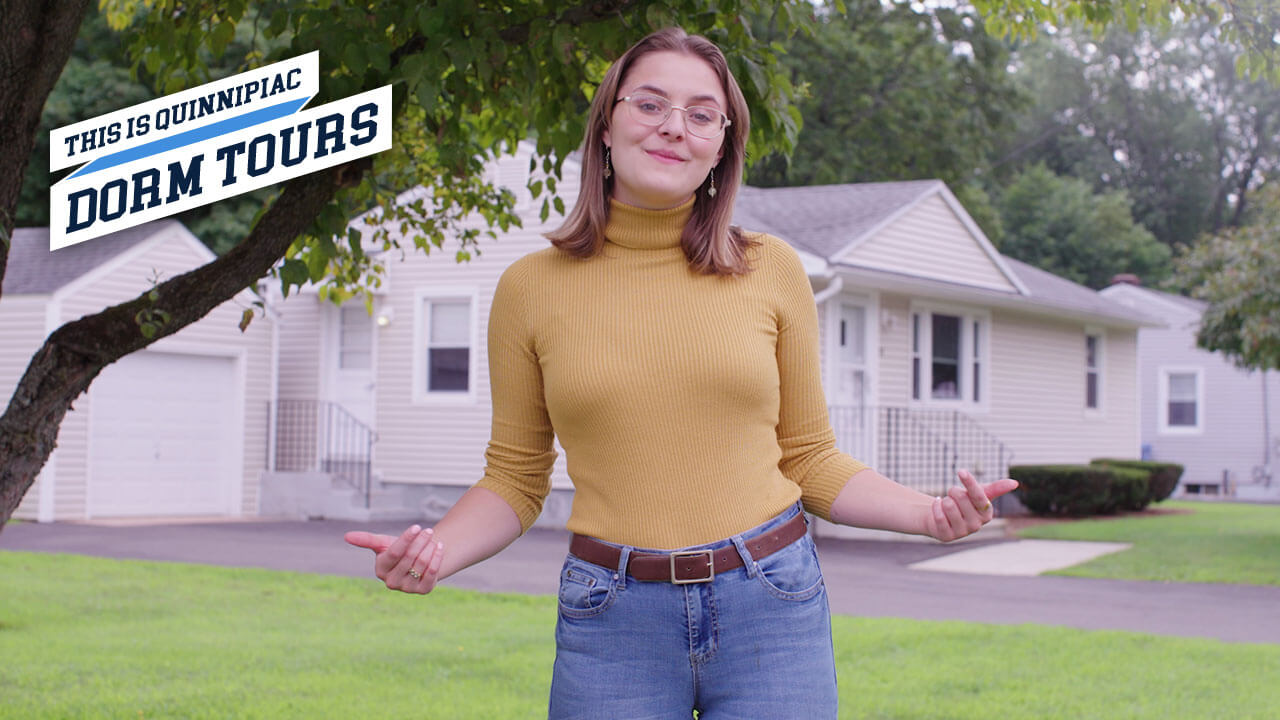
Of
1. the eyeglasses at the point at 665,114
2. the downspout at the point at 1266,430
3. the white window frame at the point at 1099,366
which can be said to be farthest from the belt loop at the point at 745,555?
the downspout at the point at 1266,430

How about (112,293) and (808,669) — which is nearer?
(808,669)

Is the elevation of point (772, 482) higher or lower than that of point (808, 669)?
higher

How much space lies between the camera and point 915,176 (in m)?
28.5

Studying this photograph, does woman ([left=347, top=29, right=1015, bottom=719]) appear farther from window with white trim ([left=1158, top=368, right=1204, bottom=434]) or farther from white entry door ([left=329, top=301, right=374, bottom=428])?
window with white trim ([left=1158, top=368, right=1204, bottom=434])

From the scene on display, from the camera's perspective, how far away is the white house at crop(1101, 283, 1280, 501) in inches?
1105

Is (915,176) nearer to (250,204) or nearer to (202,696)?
(250,204)

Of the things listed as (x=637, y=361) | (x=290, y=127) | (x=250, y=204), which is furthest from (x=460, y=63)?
(x=250, y=204)

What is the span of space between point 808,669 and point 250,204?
24.0 m

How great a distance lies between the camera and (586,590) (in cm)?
228

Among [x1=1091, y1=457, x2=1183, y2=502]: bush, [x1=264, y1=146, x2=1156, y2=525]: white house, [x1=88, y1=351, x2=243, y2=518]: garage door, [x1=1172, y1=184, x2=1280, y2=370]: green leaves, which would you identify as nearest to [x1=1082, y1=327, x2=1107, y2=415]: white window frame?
[x1=1091, y1=457, x2=1183, y2=502]: bush

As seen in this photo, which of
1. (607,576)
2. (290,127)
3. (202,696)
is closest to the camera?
(607,576)

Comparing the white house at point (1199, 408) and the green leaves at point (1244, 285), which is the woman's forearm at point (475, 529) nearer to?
the green leaves at point (1244, 285)

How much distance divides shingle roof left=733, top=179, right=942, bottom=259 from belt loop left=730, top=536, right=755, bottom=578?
12.8m

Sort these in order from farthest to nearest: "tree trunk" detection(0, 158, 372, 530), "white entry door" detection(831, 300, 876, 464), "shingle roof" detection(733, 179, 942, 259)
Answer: "shingle roof" detection(733, 179, 942, 259) < "white entry door" detection(831, 300, 876, 464) < "tree trunk" detection(0, 158, 372, 530)
